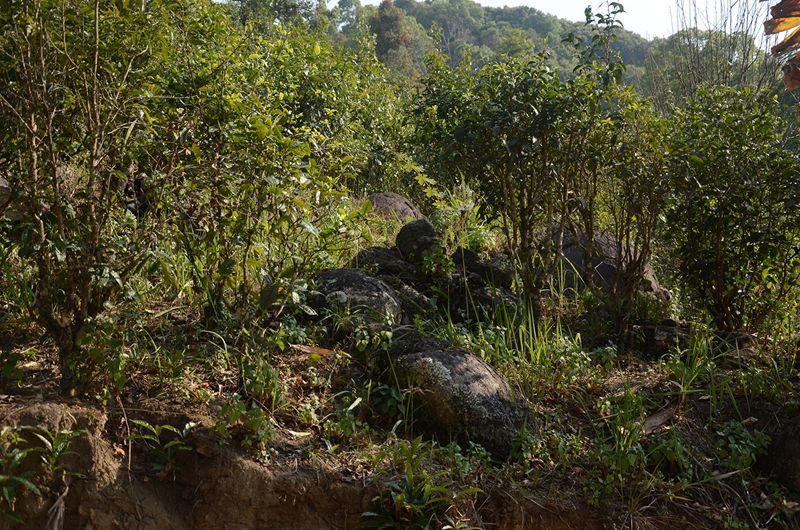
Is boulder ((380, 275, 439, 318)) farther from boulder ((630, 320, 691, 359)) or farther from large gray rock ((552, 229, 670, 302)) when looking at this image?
boulder ((630, 320, 691, 359))

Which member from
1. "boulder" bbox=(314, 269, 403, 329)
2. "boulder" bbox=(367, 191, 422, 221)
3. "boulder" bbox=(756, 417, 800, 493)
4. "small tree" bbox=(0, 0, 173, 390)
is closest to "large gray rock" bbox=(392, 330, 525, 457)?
"boulder" bbox=(314, 269, 403, 329)

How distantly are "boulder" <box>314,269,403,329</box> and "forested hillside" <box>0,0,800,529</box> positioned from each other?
0.02 m

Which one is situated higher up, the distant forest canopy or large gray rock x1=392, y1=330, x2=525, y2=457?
the distant forest canopy

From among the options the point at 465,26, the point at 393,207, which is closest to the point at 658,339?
the point at 393,207

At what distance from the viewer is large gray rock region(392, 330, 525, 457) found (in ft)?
A: 11.8

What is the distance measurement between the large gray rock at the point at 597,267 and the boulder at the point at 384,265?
1.20 m

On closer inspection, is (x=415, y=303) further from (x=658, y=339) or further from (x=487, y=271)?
(x=658, y=339)

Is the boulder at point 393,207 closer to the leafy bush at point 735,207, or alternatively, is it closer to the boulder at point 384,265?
the boulder at point 384,265

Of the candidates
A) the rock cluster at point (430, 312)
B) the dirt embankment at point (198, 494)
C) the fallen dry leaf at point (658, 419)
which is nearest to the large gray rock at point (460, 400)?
the rock cluster at point (430, 312)

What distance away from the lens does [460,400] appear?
Result: 3611 millimetres

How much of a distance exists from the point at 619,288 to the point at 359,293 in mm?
2059

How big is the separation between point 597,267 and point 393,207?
2.50m

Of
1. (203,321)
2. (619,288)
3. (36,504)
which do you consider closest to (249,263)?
(203,321)

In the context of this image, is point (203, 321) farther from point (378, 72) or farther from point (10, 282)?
point (378, 72)
